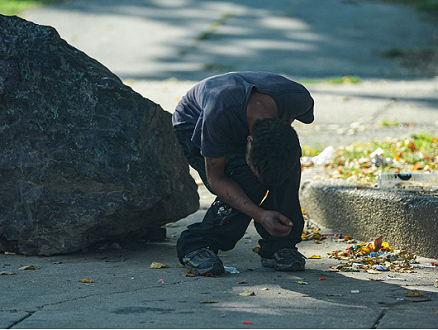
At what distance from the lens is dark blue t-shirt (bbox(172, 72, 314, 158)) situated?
10.8ft

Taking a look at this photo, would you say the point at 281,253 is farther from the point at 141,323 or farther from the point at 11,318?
the point at 11,318

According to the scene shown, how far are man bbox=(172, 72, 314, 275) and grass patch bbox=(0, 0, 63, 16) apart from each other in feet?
46.5

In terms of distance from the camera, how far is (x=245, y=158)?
357cm

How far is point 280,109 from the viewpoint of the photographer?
3.39m

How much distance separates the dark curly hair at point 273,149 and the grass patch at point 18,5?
577 inches

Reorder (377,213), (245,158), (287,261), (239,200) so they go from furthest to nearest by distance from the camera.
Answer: (377,213) → (287,261) → (245,158) → (239,200)

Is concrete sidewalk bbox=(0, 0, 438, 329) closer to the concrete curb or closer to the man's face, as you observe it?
the concrete curb

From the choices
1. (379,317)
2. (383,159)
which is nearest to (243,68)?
(383,159)

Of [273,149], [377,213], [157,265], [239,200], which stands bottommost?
[157,265]

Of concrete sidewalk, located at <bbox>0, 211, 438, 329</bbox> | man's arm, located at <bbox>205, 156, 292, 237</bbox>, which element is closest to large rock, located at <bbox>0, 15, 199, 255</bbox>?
concrete sidewalk, located at <bbox>0, 211, 438, 329</bbox>

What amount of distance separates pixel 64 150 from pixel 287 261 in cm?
145

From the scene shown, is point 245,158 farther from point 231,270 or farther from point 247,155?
point 231,270

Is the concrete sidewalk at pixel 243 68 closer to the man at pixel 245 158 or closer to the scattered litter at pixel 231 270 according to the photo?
the scattered litter at pixel 231 270

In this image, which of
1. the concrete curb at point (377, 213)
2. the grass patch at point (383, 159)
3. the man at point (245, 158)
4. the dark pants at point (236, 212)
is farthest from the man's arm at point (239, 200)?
the grass patch at point (383, 159)
